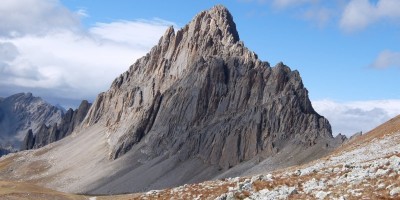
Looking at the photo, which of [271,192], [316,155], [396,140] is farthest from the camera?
[316,155]

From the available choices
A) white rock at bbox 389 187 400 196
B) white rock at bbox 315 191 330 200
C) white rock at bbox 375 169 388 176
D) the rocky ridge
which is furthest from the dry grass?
white rock at bbox 389 187 400 196

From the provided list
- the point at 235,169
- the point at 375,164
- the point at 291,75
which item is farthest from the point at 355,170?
the point at 291,75

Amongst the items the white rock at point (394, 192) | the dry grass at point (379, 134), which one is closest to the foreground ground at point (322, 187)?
the white rock at point (394, 192)

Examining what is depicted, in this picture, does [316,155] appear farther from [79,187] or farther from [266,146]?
[79,187]

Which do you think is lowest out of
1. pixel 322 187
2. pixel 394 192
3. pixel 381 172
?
pixel 394 192

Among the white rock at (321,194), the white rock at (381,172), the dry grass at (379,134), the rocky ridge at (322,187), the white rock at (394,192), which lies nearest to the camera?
the white rock at (394,192)

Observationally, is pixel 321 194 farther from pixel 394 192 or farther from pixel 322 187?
pixel 394 192

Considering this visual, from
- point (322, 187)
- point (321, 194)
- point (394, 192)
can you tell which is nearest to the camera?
point (394, 192)

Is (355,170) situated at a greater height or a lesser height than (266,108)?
lesser

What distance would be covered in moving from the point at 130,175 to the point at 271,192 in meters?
160

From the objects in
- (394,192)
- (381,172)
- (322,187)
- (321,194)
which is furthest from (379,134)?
(394,192)

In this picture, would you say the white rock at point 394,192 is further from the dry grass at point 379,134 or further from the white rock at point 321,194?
the dry grass at point 379,134

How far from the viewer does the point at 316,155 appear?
155 meters

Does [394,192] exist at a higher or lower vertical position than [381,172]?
lower
